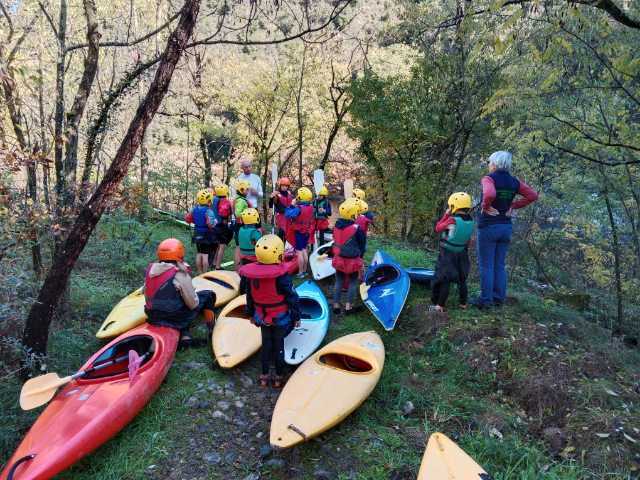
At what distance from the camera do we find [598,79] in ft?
18.2

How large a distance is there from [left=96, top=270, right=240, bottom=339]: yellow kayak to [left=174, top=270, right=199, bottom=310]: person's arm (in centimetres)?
90

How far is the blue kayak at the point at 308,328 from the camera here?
434 cm

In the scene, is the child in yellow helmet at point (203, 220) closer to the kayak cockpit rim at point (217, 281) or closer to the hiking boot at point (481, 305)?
the kayak cockpit rim at point (217, 281)

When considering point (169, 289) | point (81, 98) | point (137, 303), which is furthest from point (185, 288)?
point (81, 98)

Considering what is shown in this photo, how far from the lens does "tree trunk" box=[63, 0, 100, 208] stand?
4430 millimetres

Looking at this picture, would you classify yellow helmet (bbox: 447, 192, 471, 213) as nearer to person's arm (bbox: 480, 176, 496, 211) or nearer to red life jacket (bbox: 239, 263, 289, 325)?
person's arm (bbox: 480, 176, 496, 211)

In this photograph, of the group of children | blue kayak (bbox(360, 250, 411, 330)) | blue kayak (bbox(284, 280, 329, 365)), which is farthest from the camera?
blue kayak (bbox(360, 250, 411, 330))

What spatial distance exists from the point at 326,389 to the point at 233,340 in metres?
1.34

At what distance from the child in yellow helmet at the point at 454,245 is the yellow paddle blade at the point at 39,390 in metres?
3.93

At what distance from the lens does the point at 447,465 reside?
8.87 ft

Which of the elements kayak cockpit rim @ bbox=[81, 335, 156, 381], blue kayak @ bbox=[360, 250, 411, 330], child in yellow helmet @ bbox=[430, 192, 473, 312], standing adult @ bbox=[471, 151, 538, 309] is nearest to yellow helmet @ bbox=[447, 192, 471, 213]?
child in yellow helmet @ bbox=[430, 192, 473, 312]

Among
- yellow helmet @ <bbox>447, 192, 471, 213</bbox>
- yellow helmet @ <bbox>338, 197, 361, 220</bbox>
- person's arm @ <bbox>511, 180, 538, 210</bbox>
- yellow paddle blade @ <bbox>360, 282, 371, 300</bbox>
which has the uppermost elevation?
person's arm @ <bbox>511, 180, 538, 210</bbox>

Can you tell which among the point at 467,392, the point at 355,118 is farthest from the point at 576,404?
the point at 355,118

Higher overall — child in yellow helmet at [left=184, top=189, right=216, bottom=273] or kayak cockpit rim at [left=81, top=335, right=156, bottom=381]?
child in yellow helmet at [left=184, top=189, right=216, bottom=273]
